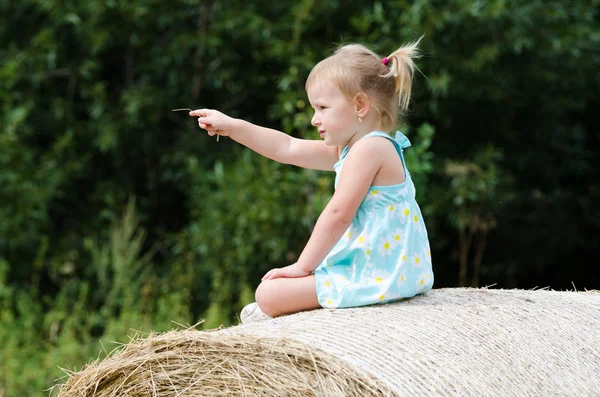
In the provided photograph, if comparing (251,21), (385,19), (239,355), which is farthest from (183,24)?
(239,355)

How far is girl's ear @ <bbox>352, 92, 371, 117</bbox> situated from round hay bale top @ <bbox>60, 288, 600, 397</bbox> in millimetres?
653

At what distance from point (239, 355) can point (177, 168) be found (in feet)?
16.6

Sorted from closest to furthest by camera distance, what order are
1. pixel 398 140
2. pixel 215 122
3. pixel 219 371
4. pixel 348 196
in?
→ pixel 219 371
pixel 348 196
pixel 398 140
pixel 215 122

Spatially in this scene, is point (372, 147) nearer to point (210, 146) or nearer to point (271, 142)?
point (271, 142)

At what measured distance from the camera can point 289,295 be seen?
318 cm

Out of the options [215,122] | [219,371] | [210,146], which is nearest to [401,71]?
[215,122]

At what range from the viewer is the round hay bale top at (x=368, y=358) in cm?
260

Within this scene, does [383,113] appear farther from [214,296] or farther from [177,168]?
[177,168]

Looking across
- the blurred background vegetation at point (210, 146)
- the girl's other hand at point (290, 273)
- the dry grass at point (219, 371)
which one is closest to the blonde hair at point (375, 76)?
the girl's other hand at point (290, 273)

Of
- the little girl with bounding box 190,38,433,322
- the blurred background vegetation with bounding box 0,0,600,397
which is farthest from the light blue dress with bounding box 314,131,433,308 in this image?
the blurred background vegetation with bounding box 0,0,600,397

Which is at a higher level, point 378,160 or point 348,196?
point 378,160

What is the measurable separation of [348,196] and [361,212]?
0.12 metres

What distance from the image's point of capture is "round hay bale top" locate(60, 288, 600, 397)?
2.60m

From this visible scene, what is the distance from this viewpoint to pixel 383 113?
327 centimetres
